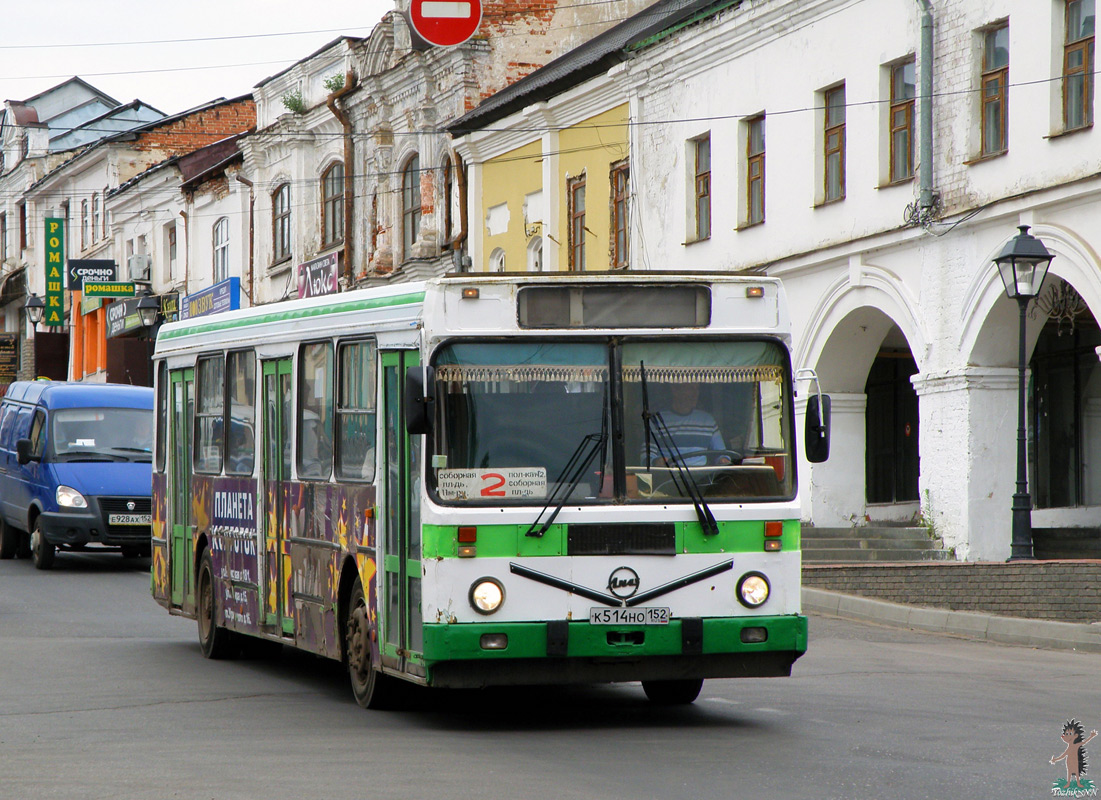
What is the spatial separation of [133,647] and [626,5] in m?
25.1

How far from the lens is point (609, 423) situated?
9.64 meters

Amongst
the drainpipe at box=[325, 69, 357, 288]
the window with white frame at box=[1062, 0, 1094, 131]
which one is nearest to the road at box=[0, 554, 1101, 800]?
the window with white frame at box=[1062, 0, 1094, 131]

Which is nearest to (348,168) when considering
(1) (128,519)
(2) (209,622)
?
(1) (128,519)

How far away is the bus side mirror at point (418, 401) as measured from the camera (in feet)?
30.6

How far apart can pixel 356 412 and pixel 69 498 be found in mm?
13269

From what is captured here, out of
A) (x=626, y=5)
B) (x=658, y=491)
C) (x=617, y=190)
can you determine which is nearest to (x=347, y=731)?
(x=658, y=491)

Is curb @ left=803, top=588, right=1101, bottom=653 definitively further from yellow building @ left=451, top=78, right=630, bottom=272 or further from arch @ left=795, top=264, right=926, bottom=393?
yellow building @ left=451, top=78, right=630, bottom=272

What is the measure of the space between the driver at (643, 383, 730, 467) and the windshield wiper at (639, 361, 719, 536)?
31 millimetres

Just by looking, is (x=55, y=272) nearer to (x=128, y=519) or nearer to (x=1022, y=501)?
(x=128, y=519)

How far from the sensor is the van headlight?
22984 millimetres

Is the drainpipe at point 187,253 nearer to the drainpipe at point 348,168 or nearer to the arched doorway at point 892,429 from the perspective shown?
the drainpipe at point 348,168

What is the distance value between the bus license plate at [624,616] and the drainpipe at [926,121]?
13574 millimetres

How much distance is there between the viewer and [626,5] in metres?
37.2

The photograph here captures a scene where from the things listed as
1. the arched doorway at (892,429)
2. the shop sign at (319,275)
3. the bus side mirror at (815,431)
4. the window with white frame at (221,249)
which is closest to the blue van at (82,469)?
the arched doorway at (892,429)
